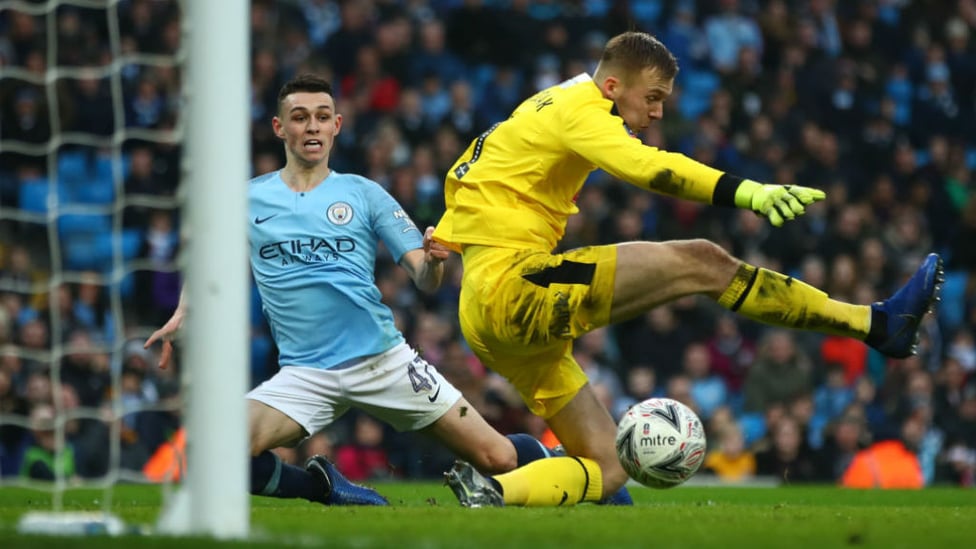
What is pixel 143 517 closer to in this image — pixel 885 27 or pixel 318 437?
pixel 318 437

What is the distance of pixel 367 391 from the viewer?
24.6 ft

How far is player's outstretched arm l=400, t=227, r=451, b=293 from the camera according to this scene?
7.09 m

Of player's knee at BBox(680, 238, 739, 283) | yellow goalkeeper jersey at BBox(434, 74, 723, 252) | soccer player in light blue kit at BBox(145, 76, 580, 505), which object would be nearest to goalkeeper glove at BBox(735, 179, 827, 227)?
player's knee at BBox(680, 238, 739, 283)

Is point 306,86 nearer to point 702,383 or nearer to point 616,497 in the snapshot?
point 616,497

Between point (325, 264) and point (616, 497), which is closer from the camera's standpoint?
point (325, 264)

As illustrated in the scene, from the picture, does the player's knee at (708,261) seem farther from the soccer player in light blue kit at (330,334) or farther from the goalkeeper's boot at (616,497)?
the goalkeeper's boot at (616,497)

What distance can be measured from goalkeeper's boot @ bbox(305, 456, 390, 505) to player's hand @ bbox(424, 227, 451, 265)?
1337mm

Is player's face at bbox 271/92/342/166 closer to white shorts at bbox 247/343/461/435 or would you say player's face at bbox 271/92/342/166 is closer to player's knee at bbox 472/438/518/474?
white shorts at bbox 247/343/461/435

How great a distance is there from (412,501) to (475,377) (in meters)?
4.85

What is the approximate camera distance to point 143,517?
21.0ft

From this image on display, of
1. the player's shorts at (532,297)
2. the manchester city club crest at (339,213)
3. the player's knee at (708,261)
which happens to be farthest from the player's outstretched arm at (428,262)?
the player's knee at (708,261)

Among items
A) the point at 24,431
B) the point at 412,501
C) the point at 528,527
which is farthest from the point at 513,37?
the point at 528,527

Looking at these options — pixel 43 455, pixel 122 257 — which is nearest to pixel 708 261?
pixel 43 455

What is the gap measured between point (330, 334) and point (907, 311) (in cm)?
275
